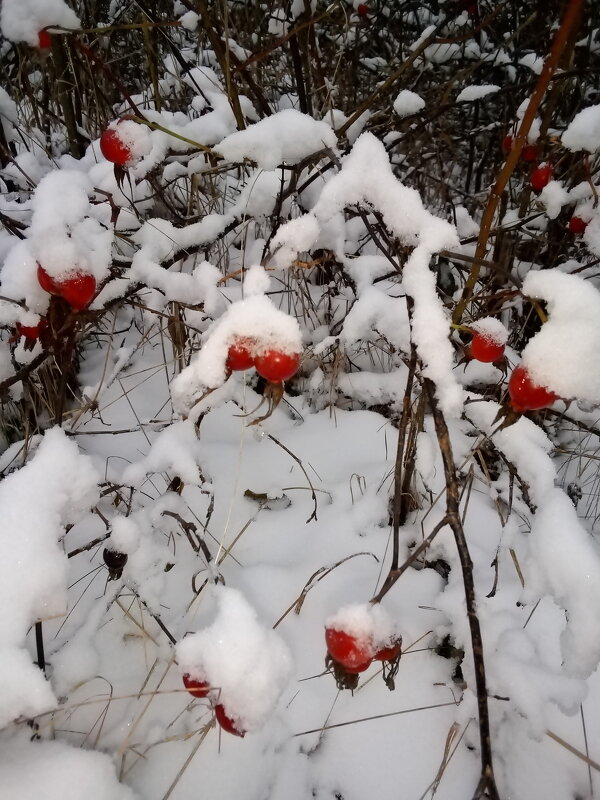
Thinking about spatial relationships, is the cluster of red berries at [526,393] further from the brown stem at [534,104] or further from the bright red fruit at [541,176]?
the bright red fruit at [541,176]

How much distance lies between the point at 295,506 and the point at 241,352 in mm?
629

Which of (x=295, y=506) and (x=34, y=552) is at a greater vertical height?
(x=34, y=552)

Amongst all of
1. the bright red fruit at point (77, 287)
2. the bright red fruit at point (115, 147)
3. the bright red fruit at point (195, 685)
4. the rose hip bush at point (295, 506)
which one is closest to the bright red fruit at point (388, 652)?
the rose hip bush at point (295, 506)

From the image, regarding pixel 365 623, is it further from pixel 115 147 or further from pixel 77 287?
pixel 115 147

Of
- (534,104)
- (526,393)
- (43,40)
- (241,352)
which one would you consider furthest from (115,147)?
(526,393)

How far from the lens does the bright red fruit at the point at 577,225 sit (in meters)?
1.27

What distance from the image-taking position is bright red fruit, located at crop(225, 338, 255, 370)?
2.04ft

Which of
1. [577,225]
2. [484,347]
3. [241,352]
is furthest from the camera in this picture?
[577,225]

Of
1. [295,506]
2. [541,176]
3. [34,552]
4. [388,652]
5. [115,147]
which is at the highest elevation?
[115,147]

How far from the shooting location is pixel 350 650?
24.1 inches

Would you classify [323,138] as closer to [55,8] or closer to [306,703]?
[55,8]

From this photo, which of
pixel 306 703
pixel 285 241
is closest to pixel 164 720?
pixel 306 703

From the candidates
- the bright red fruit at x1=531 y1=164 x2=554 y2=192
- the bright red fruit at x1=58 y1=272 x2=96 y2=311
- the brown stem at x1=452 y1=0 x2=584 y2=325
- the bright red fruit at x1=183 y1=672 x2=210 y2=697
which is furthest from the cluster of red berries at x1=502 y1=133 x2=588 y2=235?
the bright red fruit at x1=183 y1=672 x2=210 y2=697

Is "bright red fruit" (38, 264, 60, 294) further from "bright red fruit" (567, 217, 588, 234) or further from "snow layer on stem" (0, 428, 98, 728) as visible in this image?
"bright red fruit" (567, 217, 588, 234)
